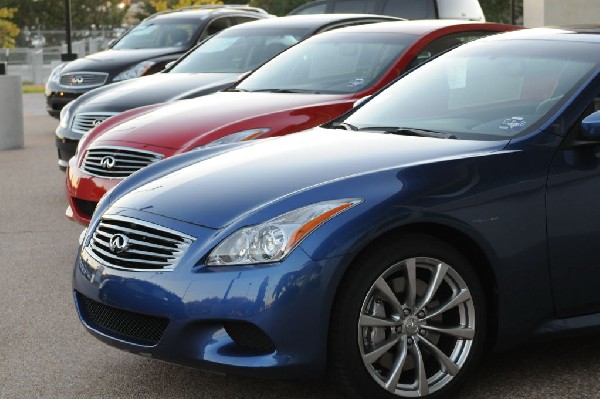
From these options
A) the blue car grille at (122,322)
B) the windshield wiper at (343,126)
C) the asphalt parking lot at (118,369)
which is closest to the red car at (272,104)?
the asphalt parking lot at (118,369)

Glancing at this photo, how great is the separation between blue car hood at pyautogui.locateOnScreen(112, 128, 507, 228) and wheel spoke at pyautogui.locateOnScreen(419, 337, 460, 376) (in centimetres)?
72

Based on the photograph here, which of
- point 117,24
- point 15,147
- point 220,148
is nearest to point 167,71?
point 15,147

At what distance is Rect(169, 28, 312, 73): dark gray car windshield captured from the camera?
11.9 m

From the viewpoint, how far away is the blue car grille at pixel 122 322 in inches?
192

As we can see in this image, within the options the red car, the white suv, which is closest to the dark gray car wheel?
the red car

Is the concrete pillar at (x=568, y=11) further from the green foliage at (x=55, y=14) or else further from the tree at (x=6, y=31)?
the green foliage at (x=55, y=14)

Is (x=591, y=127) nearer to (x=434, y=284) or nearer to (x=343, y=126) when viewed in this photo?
(x=434, y=284)

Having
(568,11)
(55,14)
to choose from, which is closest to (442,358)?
(568,11)

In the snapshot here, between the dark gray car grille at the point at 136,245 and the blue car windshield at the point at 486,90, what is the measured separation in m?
1.46

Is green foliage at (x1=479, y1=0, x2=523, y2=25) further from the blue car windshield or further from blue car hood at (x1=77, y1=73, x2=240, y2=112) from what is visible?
the blue car windshield

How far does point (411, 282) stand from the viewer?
A: 4.86 meters

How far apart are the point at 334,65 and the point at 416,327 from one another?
15.8 ft

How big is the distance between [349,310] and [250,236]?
47 cm

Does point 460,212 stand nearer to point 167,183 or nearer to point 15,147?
point 167,183
